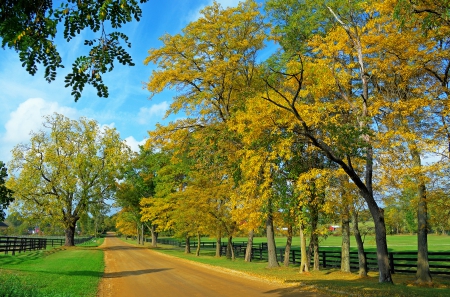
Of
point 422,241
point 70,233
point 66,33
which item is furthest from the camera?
point 70,233

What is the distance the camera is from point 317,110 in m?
13.4

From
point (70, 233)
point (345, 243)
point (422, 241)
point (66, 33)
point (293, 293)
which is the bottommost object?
point (70, 233)

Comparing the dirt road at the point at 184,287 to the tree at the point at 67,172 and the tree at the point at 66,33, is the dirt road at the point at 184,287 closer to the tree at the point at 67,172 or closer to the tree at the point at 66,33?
the tree at the point at 66,33

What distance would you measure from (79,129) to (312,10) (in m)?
29.9

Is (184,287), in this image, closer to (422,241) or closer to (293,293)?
(293,293)

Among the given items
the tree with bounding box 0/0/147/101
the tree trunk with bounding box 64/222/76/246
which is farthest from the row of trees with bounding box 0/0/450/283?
the tree trunk with bounding box 64/222/76/246

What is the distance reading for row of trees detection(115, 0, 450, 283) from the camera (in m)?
13.0

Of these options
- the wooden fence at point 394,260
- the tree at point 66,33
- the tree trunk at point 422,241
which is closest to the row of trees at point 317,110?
the tree trunk at point 422,241

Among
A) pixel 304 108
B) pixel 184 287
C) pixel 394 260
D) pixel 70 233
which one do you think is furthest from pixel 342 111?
pixel 70 233

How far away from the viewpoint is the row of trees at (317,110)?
13000 mm

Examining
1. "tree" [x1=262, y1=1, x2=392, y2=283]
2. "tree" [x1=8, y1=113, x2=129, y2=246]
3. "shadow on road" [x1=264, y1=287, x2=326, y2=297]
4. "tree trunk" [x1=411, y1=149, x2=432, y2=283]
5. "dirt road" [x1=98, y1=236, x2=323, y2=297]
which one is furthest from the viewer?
"tree" [x1=8, y1=113, x2=129, y2=246]

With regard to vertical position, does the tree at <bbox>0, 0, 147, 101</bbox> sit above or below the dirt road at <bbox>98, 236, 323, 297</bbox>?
above

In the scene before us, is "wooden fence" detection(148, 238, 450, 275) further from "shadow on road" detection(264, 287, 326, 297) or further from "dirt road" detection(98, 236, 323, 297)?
"dirt road" detection(98, 236, 323, 297)

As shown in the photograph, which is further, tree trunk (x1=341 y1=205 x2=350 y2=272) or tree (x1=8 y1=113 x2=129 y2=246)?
tree (x1=8 y1=113 x2=129 y2=246)
